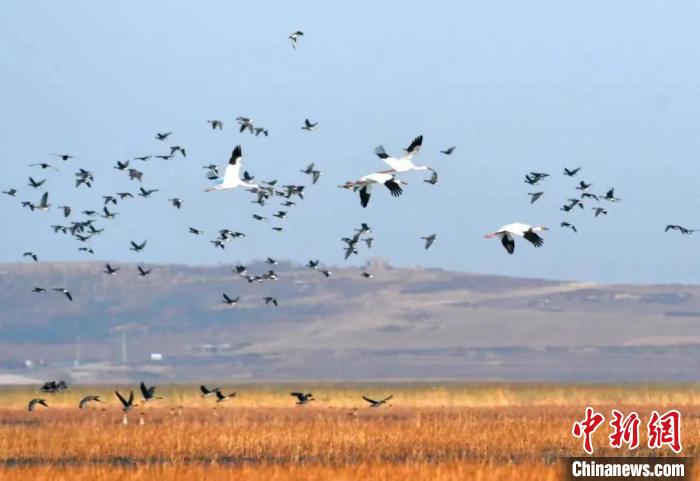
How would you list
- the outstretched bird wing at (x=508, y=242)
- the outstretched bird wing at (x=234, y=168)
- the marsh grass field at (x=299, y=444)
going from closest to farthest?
1. the marsh grass field at (x=299, y=444)
2. the outstretched bird wing at (x=508, y=242)
3. the outstretched bird wing at (x=234, y=168)

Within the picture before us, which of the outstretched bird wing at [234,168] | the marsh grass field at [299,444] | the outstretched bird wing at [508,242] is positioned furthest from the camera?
the outstretched bird wing at [234,168]

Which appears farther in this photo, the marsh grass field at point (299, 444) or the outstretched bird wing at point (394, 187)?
the outstretched bird wing at point (394, 187)

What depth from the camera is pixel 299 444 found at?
1677 inches

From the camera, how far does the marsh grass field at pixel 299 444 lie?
33.3 m

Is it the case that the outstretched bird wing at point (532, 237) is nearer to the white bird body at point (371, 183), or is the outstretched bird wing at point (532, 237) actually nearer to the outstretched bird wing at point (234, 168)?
the white bird body at point (371, 183)

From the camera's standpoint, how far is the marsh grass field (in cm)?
3335

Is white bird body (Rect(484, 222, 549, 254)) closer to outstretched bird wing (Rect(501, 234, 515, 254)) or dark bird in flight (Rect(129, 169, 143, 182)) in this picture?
outstretched bird wing (Rect(501, 234, 515, 254))

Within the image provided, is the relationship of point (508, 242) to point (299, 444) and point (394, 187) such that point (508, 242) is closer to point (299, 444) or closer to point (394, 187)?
point (394, 187)

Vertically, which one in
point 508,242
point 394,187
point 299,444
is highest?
point 394,187

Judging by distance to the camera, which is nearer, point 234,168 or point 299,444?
point 299,444

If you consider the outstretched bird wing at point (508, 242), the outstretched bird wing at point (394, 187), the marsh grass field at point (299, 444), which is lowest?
the marsh grass field at point (299, 444)

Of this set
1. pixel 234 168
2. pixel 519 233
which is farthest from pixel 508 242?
pixel 234 168

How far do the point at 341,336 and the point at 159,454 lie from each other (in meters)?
150

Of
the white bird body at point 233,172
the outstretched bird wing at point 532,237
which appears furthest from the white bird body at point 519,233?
the white bird body at point 233,172
